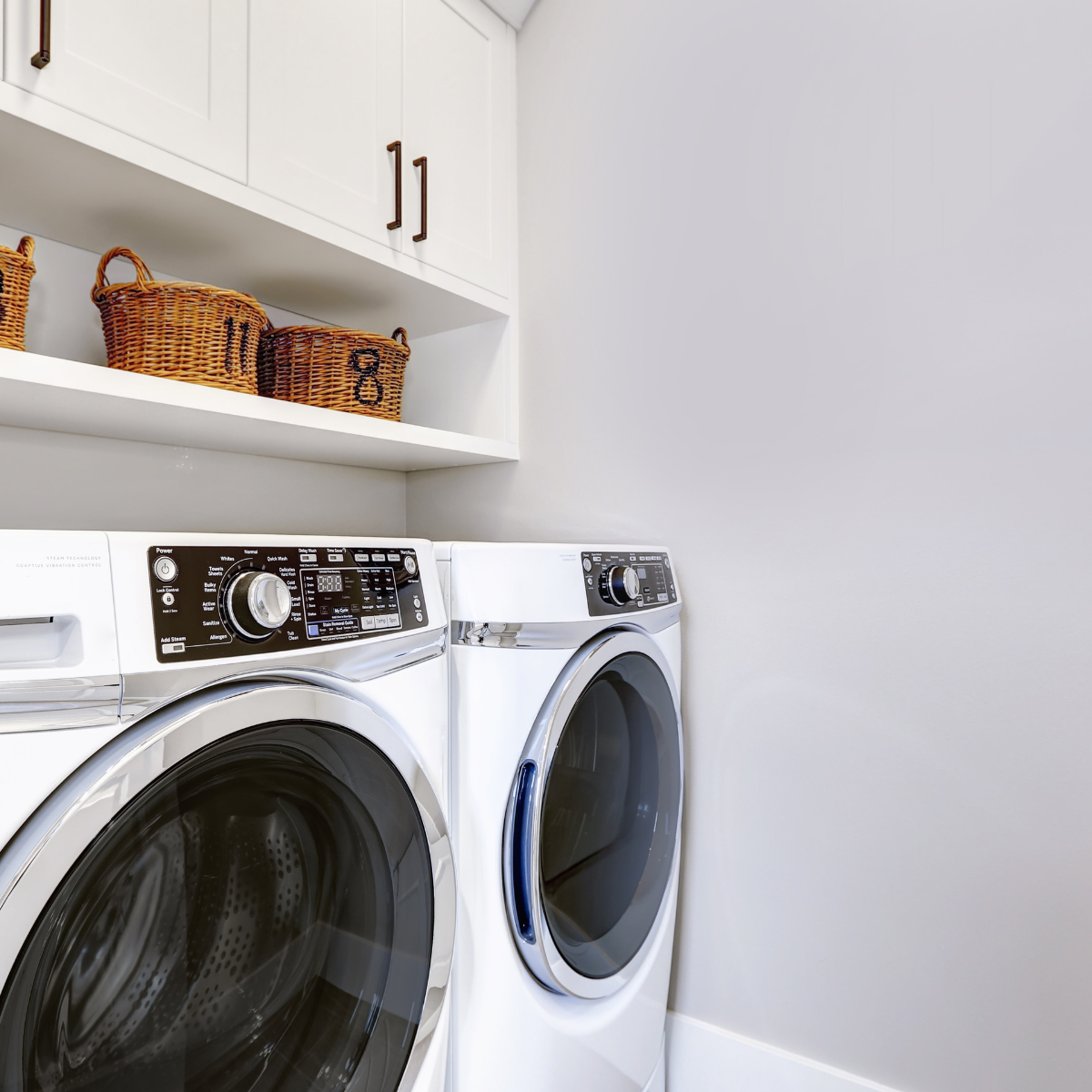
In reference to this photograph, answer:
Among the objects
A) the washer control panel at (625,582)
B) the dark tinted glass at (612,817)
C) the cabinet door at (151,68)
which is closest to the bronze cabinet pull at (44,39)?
the cabinet door at (151,68)

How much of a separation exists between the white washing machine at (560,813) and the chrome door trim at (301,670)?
0.12m

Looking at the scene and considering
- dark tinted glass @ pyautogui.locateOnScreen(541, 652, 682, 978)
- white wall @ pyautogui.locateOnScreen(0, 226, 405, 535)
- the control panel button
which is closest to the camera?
the control panel button

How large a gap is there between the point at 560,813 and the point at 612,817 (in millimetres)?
181

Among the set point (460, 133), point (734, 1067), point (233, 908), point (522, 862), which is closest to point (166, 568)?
point (233, 908)

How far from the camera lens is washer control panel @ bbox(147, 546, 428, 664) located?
26.1 inches

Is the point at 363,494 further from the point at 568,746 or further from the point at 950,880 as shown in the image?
the point at 950,880

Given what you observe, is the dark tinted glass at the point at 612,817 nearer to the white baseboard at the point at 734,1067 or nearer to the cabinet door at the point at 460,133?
the white baseboard at the point at 734,1067

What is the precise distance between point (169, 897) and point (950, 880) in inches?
47.1

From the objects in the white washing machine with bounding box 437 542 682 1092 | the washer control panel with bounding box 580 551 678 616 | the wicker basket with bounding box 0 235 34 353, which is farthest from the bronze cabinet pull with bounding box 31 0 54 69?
the washer control panel with bounding box 580 551 678 616

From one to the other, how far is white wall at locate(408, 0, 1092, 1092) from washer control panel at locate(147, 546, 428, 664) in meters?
0.83

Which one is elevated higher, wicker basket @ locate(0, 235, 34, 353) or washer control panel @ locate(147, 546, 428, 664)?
wicker basket @ locate(0, 235, 34, 353)

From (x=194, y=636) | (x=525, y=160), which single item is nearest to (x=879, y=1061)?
(x=194, y=636)

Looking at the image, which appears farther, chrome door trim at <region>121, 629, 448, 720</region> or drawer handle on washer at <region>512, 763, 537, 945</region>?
drawer handle on washer at <region>512, 763, 537, 945</region>

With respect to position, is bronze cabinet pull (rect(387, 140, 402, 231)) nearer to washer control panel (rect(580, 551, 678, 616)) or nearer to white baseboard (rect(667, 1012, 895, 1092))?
washer control panel (rect(580, 551, 678, 616))
